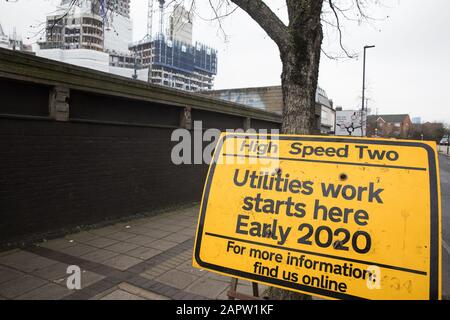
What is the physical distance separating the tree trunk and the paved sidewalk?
241cm

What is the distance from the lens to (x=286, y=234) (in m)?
2.26

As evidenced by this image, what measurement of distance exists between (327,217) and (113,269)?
11.8 ft

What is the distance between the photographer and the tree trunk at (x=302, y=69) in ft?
10.9

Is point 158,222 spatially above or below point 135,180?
below

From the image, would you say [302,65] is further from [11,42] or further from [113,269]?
[11,42]

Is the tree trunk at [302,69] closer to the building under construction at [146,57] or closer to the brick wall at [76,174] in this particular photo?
the brick wall at [76,174]

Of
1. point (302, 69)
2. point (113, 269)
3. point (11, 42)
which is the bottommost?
point (113, 269)

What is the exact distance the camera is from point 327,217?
2205mm

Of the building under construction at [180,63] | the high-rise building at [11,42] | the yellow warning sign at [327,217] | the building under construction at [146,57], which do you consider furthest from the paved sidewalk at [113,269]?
the building under construction at [180,63]

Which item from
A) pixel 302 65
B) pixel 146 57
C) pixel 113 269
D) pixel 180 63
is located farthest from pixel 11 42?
pixel 180 63

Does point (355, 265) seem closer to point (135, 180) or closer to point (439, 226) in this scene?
point (439, 226)

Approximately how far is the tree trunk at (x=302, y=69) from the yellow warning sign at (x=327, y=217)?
0.85 m
